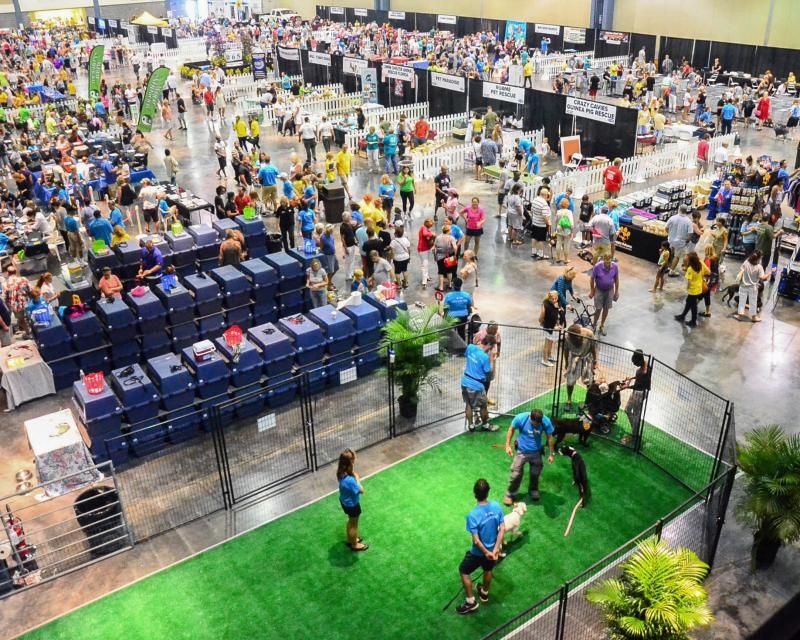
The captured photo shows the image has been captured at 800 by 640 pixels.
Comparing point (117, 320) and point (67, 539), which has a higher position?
point (117, 320)

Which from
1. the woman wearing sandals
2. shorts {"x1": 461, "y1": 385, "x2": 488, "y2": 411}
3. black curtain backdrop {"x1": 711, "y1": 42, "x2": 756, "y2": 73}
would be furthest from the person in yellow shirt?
black curtain backdrop {"x1": 711, "y1": 42, "x2": 756, "y2": 73}

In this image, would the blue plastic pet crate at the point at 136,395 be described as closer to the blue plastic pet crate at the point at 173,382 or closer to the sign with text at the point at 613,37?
the blue plastic pet crate at the point at 173,382

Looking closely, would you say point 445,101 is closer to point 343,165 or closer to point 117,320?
point 343,165

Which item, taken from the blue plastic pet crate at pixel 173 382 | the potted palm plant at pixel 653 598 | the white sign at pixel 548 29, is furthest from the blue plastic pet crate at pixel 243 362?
the white sign at pixel 548 29

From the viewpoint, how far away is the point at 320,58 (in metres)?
34.5

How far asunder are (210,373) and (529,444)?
16.7 ft

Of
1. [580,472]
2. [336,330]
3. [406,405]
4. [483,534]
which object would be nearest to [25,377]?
[336,330]

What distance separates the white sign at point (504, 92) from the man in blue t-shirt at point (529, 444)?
18.6 meters

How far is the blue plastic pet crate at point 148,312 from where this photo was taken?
1296cm

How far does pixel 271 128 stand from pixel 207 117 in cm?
397

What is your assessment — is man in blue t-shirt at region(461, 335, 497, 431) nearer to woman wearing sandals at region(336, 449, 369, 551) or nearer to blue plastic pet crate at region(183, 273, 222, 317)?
woman wearing sandals at region(336, 449, 369, 551)

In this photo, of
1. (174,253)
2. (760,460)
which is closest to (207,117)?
(174,253)

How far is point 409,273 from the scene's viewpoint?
16.9 metres

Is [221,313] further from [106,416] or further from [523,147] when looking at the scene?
[523,147]
